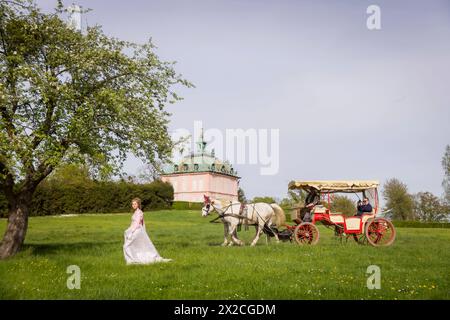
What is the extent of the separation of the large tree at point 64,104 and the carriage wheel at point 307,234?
22.3 feet

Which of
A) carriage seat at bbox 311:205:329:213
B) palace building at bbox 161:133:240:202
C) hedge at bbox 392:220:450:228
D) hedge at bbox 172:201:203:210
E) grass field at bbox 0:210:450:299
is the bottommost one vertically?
hedge at bbox 392:220:450:228

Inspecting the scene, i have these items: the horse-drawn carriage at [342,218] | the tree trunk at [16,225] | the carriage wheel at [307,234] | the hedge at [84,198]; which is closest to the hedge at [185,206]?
the hedge at [84,198]

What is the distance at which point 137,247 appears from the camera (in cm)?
1419

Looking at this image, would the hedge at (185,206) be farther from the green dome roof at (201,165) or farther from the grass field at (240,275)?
the grass field at (240,275)

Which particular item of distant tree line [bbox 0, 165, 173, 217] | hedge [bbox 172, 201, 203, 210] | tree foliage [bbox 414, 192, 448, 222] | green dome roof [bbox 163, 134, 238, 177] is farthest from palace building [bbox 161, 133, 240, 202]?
tree foliage [bbox 414, 192, 448, 222]

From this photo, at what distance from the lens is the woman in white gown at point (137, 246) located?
46.0 ft

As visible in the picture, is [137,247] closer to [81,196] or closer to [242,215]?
[242,215]

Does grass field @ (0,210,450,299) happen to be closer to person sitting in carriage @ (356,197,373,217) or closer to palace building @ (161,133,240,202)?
person sitting in carriage @ (356,197,373,217)

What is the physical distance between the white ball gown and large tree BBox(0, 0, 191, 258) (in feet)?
10.3

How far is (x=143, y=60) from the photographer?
18.5 metres

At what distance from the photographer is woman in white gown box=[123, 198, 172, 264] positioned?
14.0 meters
